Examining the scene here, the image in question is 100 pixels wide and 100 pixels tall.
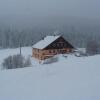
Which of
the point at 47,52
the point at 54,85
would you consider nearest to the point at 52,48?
the point at 47,52

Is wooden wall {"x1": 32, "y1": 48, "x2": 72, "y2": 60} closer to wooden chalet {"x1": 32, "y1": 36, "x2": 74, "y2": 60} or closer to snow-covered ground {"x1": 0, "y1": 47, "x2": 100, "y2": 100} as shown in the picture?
wooden chalet {"x1": 32, "y1": 36, "x2": 74, "y2": 60}

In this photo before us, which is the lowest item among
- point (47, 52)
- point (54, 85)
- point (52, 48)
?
point (47, 52)

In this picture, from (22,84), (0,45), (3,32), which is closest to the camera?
(22,84)

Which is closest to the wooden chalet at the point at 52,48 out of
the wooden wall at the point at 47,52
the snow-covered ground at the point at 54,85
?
the wooden wall at the point at 47,52

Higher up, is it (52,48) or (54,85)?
(54,85)

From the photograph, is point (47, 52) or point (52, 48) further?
point (52, 48)

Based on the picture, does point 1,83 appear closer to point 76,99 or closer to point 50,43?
point 76,99

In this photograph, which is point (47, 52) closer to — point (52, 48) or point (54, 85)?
→ point (52, 48)

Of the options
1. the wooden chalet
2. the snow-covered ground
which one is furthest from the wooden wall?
the snow-covered ground

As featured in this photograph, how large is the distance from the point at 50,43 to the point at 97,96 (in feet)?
120

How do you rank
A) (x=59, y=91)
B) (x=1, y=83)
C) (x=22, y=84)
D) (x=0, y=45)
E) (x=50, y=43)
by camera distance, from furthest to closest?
(x=0, y=45) → (x=50, y=43) → (x=1, y=83) → (x=22, y=84) → (x=59, y=91)

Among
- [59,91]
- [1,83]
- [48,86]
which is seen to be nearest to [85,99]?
[59,91]

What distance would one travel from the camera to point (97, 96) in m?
8.45

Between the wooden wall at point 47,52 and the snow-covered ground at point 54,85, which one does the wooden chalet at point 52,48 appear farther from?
the snow-covered ground at point 54,85
